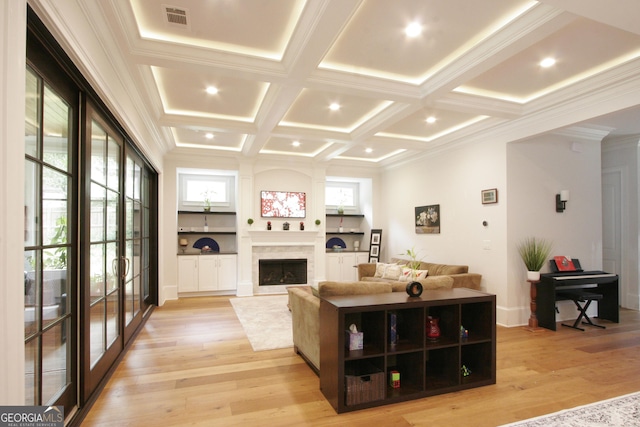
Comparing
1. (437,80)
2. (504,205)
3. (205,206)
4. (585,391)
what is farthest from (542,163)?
(205,206)

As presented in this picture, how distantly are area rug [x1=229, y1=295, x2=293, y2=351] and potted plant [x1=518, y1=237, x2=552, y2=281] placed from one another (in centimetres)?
333

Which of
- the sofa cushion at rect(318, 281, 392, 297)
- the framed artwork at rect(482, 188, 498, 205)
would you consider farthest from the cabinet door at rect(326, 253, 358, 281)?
the sofa cushion at rect(318, 281, 392, 297)

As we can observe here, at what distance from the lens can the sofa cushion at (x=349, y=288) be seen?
3.02m

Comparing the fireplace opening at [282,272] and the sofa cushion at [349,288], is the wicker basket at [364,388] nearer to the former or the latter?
the sofa cushion at [349,288]

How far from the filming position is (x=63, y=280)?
224cm

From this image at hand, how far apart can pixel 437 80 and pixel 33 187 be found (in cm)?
338

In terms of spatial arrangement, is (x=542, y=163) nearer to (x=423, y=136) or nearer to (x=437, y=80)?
(x=423, y=136)

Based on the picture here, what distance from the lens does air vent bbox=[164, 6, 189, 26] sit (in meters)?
2.51

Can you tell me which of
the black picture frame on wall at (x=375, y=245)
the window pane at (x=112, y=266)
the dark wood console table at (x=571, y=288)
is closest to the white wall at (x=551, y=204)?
the dark wood console table at (x=571, y=288)

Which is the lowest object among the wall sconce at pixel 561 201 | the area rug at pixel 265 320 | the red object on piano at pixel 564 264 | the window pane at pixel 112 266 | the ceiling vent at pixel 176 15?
the area rug at pixel 265 320

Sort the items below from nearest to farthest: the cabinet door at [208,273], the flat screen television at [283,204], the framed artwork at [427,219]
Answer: the framed artwork at [427,219] → the cabinet door at [208,273] → the flat screen television at [283,204]

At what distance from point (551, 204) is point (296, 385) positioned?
4391mm

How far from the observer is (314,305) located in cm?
327

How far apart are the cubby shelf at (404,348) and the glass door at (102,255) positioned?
5.90 ft
